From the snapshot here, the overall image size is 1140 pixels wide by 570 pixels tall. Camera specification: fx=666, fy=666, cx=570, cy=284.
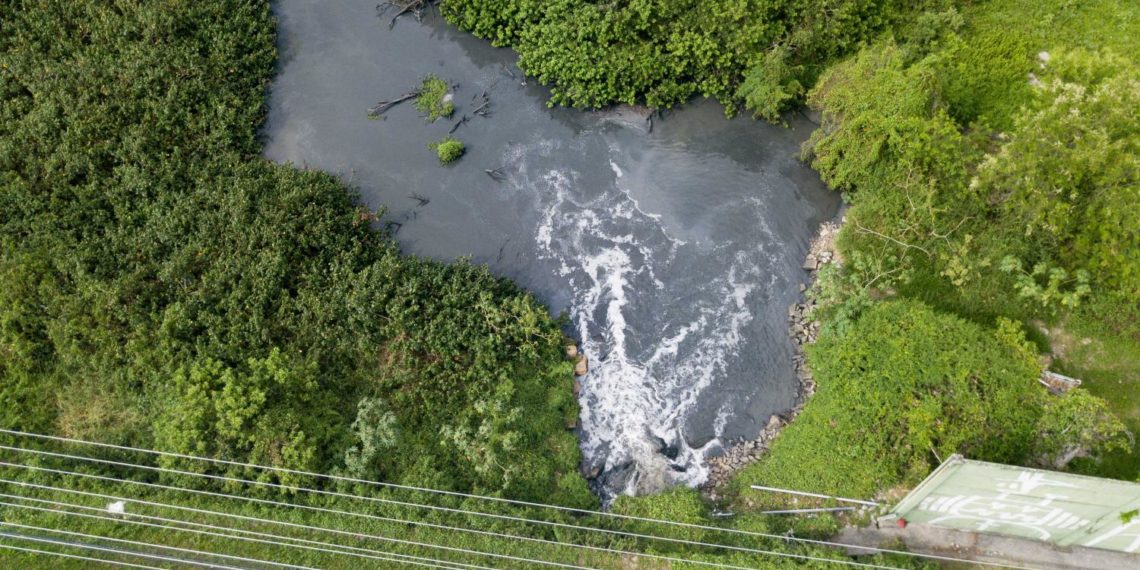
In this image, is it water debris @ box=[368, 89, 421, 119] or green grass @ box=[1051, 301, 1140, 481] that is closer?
green grass @ box=[1051, 301, 1140, 481]

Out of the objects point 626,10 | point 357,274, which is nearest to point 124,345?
point 357,274

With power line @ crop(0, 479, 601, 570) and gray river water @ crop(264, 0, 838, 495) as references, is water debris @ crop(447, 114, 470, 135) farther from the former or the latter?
power line @ crop(0, 479, 601, 570)

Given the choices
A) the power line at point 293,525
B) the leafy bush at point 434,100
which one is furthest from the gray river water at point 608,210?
the power line at point 293,525

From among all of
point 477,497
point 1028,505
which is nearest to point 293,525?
point 477,497

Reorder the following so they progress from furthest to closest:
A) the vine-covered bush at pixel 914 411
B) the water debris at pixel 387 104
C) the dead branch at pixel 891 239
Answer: the water debris at pixel 387 104
the dead branch at pixel 891 239
the vine-covered bush at pixel 914 411

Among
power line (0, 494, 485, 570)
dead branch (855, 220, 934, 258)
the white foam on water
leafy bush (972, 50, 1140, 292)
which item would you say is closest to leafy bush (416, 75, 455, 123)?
the white foam on water

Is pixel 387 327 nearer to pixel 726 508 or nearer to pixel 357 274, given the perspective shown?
pixel 357 274

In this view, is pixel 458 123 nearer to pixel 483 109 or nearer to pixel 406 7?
pixel 483 109

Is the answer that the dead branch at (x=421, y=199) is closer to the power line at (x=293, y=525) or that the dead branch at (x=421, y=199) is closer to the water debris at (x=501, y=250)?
the water debris at (x=501, y=250)
